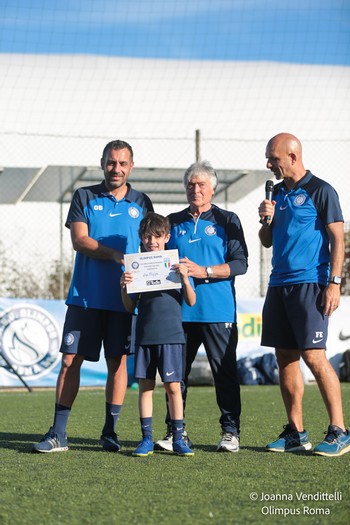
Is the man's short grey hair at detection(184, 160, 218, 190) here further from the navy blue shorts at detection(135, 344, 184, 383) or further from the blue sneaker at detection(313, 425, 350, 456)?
the blue sneaker at detection(313, 425, 350, 456)

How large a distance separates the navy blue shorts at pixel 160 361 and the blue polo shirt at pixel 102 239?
387 mm

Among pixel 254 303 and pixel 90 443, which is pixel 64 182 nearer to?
pixel 254 303

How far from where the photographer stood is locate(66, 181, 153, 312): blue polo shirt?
245 inches

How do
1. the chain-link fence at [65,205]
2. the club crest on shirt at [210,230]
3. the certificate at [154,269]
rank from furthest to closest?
the chain-link fence at [65,205] < the club crest on shirt at [210,230] < the certificate at [154,269]

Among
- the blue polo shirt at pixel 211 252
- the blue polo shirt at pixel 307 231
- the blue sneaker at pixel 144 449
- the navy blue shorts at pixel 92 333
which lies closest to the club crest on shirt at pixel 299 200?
the blue polo shirt at pixel 307 231

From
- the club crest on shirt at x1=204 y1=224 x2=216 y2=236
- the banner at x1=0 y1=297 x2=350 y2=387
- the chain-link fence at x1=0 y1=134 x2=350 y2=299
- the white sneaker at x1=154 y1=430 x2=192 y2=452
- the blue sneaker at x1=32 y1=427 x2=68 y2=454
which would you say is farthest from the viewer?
the chain-link fence at x1=0 y1=134 x2=350 y2=299

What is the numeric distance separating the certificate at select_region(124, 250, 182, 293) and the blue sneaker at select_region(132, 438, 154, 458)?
3.09 ft

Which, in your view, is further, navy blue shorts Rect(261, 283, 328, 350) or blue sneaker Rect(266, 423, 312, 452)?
blue sneaker Rect(266, 423, 312, 452)

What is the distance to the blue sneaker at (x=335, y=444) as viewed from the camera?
18.9ft

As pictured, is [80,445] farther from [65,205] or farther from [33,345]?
[65,205]

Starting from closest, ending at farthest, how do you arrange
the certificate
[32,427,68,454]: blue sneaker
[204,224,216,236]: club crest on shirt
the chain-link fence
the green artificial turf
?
1. the green artificial turf
2. the certificate
3. [32,427,68,454]: blue sneaker
4. [204,224,216,236]: club crest on shirt
5. the chain-link fence

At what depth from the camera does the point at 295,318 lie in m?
5.98

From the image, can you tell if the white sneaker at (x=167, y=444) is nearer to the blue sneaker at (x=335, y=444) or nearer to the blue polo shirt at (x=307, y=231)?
the blue sneaker at (x=335, y=444)

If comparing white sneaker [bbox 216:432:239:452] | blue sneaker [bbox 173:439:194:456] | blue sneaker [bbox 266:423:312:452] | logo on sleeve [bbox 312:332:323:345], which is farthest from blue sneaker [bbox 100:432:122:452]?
logo on sleeve [bbox 312:332:323:345]
